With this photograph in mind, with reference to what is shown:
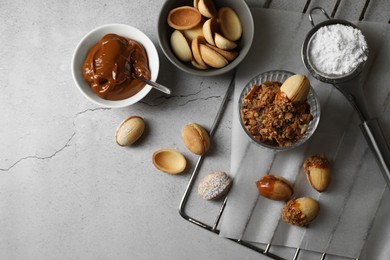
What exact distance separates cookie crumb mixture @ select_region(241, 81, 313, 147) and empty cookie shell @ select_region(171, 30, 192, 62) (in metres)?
0.12

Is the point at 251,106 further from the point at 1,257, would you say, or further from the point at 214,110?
the point at 1,257

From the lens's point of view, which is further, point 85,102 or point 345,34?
point 85,102

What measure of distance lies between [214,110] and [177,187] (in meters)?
0.14

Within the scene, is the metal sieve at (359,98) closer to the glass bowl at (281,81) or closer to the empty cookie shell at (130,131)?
the glass bowl at (281,81)

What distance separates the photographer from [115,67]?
85 cm

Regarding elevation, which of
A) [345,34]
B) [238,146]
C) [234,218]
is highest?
[345,34]

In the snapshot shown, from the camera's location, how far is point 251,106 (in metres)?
0.85

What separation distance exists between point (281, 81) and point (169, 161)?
0.75 feet

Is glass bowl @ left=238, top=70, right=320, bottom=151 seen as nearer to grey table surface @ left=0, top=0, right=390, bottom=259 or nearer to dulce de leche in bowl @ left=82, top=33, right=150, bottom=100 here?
grey table surface @ left=0, top=0, right=390, bottom=259

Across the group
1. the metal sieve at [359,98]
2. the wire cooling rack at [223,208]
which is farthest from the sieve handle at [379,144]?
the wire cooling rack at [223,208]

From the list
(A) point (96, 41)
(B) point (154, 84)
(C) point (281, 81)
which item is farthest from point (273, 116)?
(A) point (96, 41)

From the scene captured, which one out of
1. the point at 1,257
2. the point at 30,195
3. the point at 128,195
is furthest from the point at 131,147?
the point at 1,257

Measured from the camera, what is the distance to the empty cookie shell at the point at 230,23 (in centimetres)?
89

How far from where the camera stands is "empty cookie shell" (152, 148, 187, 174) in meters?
0.92
